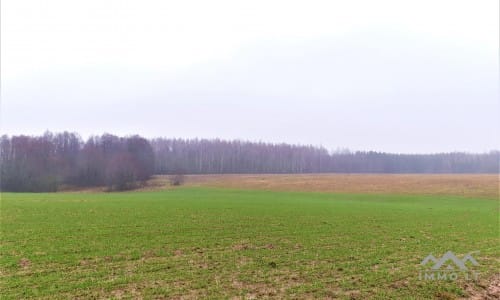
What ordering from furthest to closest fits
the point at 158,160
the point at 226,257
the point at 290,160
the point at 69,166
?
the point at 290,160, the point at 158,160, the point at 69,166, the point at 226,257

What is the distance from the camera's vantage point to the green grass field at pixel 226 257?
8.70m

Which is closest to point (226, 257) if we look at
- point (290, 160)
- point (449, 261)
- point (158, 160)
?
point (449, 261)

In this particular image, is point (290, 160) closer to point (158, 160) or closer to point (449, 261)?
point (158, 160)

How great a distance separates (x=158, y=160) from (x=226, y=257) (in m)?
123

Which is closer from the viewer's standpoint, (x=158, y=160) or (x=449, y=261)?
(x=449, y=261)

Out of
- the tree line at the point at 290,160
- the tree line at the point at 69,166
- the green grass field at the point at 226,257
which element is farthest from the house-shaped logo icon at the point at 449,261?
the tree line at the point at 290,160

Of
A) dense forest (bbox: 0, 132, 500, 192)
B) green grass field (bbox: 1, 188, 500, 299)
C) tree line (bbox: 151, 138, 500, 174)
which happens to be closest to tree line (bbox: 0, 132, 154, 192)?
dense forest (bbox: 0, 132, 500, 192)

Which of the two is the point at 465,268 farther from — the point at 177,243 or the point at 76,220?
the point at 76,220

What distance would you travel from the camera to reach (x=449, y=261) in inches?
472

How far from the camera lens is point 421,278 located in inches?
391

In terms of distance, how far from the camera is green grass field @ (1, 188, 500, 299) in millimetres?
8695

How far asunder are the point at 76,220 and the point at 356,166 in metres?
166

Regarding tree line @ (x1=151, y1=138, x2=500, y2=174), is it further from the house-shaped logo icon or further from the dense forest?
the house-shaped logo icon

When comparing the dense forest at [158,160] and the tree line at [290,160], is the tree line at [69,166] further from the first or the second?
the tree line at [290,160]
